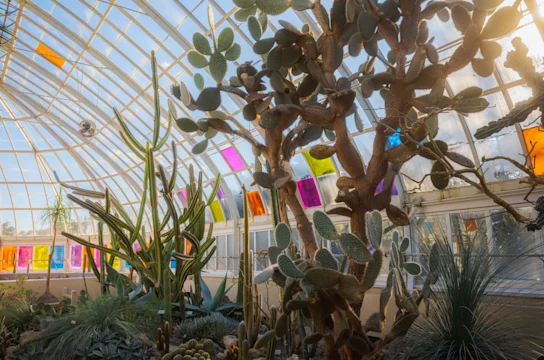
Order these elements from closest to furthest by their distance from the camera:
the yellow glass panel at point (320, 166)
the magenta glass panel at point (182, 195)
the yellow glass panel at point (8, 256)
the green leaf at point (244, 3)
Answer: the green leaf at point (244, 3)
the yellow glass panel at point (320, 166)
the magenta glass panel at point (182, 195)
the yellow glass panel at point (8, 256)

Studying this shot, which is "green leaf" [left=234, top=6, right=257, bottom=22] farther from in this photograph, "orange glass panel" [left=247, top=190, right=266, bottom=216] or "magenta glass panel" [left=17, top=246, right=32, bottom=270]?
"magenta glass panel" [left=17, top=246, right=32, bottom=270]

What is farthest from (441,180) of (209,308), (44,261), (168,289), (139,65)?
(44,261)

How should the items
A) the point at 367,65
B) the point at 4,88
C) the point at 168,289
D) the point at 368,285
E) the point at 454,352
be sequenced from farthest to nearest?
the point at 4,88 < the point at 168,289 < the point at 367,65 < the point at 368,285 < the point at 454,352

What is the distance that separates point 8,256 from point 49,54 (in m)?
10.1

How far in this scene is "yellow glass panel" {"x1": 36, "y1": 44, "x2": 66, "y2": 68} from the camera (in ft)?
40.9

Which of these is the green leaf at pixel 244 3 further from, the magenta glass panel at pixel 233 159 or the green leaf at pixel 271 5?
the magenta glass panel at pixel 233 159

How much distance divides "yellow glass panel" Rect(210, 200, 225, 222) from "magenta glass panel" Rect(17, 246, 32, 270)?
10.5 meters

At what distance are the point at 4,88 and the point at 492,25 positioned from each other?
668 inches

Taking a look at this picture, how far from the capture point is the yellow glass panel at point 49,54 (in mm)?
12477

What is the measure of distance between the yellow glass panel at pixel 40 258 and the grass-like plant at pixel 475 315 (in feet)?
63.3

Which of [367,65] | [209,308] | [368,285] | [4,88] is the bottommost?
[209,308]

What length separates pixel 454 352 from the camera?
2.23 meters

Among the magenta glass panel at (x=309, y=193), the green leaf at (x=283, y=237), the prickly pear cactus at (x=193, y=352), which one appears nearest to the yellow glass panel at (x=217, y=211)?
the magenta glass panel at (x=309, y=193)

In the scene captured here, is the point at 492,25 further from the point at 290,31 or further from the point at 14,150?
the point at 14,150
